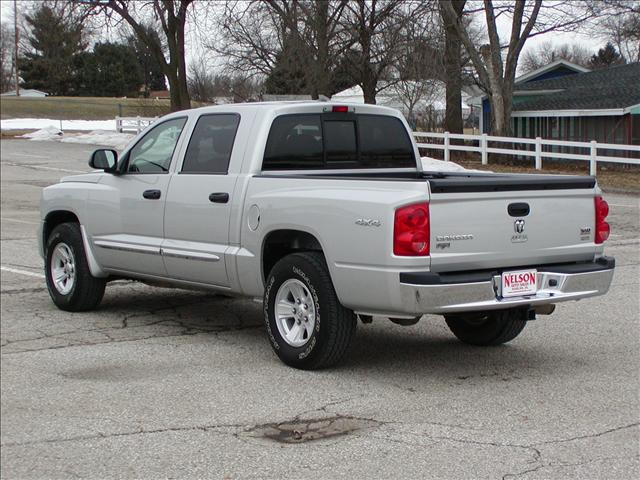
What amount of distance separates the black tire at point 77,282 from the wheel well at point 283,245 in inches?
87.8

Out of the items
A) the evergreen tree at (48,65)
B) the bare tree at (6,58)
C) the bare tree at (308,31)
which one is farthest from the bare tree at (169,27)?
the bare tree at (6,58)

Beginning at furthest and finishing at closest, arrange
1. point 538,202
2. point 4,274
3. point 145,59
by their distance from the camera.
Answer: point 145,59, point 4,274, point 538,202

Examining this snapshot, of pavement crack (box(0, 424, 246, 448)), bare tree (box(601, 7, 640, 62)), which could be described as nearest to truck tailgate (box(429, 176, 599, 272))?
pavement crack (box(0, 424, 246, 448))

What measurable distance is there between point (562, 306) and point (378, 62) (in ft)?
110

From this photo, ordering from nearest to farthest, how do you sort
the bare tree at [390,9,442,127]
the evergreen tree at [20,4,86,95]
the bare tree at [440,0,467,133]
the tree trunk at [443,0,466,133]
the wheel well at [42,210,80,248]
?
1. the wheel well at [42,210,80,248]
2. the bare tree at [440,0,467,133]
3. the bare tree at [390,9,442,127]
4. the tree trunk at [443,0,466,133]
5. the evergreen tree at [20,4,86,95]

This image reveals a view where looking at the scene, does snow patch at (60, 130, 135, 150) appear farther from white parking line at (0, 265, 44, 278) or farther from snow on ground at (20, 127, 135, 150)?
white parking line at (0, 265, 44, 278)

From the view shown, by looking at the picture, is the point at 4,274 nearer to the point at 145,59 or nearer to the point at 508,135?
the point at 508,135

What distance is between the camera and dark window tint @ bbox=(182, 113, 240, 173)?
7.90 meters

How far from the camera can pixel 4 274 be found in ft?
37.4

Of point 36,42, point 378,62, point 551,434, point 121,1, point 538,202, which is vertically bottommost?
point 551,434

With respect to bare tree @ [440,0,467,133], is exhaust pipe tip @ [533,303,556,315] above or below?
below

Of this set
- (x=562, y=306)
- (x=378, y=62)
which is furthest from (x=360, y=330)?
(x=378, y=62)

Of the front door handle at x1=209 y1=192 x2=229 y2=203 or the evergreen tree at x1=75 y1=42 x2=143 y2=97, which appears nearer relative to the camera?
the front door handle at x1=209 y1=192 x2=229 y2=203

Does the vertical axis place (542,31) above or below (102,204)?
above
